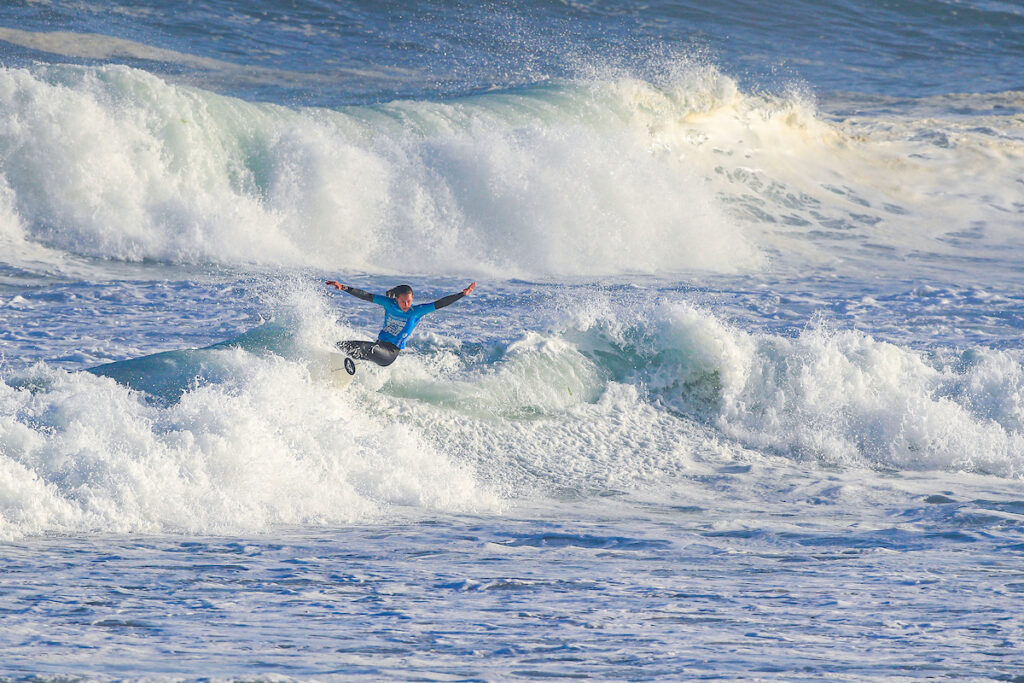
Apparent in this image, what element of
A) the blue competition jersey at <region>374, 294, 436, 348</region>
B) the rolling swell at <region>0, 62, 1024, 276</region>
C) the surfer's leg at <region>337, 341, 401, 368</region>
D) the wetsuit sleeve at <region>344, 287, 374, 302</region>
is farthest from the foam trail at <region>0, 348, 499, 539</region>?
the rolling swell at <region>0, 62, 1024, 276</region>

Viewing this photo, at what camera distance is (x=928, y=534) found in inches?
276

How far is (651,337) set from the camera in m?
10.6

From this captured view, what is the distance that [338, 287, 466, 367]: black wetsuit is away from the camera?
8500mm

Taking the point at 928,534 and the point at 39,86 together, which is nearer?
the point at 928,534

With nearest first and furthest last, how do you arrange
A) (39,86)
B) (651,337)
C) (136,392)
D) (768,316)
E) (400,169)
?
(136,392) < (651,337) < (768,316) < (39,86) < (400,169)

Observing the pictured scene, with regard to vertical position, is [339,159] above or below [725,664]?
above

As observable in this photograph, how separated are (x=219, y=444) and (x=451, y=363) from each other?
9.63 feet

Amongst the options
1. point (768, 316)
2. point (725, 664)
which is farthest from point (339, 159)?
point (725, 664)

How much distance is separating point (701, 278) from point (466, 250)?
3.03 metres

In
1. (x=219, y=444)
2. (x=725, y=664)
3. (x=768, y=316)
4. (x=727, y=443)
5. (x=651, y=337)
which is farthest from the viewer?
(x=768, y=316)

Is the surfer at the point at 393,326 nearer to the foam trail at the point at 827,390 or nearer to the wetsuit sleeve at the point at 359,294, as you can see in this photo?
the wetsuit sleeve at the point at 359,294

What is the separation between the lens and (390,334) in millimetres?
8641

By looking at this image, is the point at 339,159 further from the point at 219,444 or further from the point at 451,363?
the point at 219,444

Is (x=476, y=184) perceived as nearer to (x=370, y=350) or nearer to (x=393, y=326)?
(x=393, y=326)
